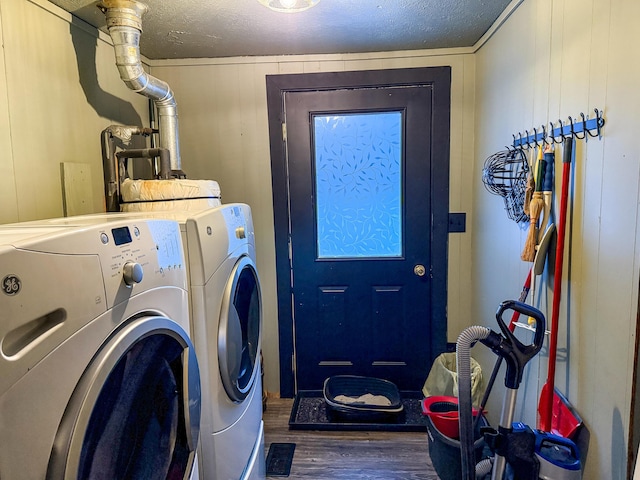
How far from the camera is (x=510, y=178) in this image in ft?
5.95

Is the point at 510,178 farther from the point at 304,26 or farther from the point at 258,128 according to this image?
the point at 258,128

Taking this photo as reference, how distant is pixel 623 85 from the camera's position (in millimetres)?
1137

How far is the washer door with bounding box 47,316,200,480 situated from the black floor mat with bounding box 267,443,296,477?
1.10 meters

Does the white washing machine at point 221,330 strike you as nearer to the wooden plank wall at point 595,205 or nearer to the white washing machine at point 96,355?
the white washing machine at point 96,355

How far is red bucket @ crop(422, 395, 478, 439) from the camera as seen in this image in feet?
6.23

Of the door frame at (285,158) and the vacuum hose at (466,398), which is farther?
the door frame at (285,158)

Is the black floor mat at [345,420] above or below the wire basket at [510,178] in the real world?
below

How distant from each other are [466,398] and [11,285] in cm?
126

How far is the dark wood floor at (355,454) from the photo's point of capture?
203 cm

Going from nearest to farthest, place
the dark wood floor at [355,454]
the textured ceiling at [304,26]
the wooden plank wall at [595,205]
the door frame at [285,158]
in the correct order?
the wooden plank wall at [595,205] < the textured ceiling at [304,26] < the dark wood floor at [355,454] < the door frame at [285,158]

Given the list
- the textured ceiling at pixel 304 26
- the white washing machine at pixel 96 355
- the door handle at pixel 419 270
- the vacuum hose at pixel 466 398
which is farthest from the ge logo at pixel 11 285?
the door handle at pixel 419 270

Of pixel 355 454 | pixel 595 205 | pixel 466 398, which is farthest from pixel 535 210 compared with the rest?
pixel 355 454

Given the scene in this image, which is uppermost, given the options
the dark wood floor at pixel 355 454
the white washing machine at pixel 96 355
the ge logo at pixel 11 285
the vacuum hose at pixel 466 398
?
the ge logo at pixel 11 285

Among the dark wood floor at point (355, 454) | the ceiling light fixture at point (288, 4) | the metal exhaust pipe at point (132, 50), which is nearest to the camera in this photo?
the ceiling light fixture at point (288, 4)
